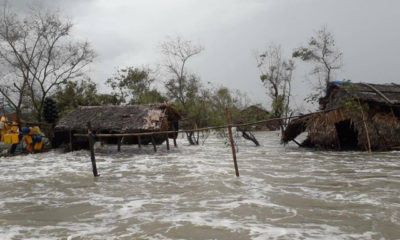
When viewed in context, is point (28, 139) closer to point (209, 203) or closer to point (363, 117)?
point (209, 203)

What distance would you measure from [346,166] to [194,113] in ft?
37.1

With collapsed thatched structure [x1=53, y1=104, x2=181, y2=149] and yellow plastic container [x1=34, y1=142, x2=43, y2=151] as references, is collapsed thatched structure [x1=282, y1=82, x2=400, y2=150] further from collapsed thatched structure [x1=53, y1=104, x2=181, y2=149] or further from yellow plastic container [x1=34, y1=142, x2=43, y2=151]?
yellow plastic container [x1=34, y1=142, x2=43, y2=151]

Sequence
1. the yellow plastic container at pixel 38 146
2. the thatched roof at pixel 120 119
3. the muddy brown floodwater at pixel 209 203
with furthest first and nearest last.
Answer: the yellow plastic container at pixel 38 146 < the thatched roof at pixel 120 119 < the muddy brown floodwater at pixel 209 203

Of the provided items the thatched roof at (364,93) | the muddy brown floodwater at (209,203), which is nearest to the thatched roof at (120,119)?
the muddy brown floodwater at (209,203)

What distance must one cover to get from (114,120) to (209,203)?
918 cm

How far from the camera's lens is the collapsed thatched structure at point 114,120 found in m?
12.8

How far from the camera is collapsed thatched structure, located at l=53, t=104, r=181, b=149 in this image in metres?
12.8

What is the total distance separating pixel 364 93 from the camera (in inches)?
436

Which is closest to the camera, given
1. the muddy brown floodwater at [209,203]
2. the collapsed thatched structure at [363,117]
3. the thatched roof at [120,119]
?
the muddy brown floodwater at [209,203]

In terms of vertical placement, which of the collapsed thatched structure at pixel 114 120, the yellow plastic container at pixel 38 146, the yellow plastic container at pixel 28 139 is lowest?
the yellow plastic container at pixel 38 146

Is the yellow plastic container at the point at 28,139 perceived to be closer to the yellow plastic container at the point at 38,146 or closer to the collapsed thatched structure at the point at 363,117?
the yellow plastic container at the point at 38,146

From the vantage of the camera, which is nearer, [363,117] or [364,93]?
[363,117]

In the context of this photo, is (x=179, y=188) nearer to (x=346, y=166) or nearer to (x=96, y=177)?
(x=96, y=177)

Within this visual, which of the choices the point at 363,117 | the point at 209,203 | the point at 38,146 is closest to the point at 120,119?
the point at 38,146
